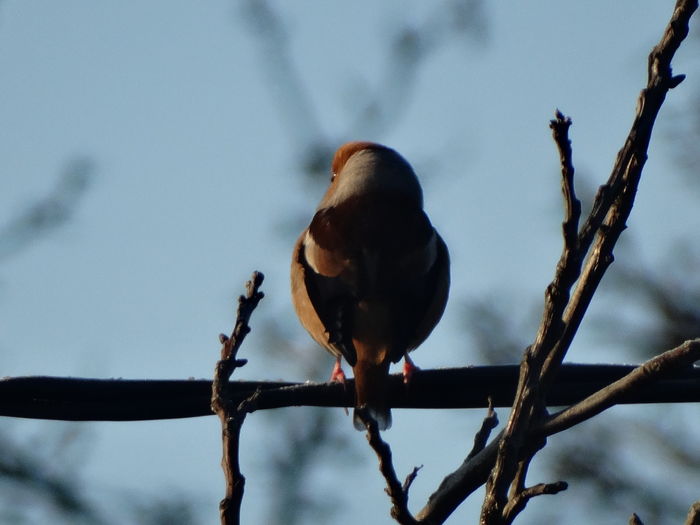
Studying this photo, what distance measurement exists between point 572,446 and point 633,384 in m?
9.46

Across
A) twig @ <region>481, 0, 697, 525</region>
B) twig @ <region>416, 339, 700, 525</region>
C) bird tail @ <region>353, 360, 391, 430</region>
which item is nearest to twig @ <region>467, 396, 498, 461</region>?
twig @ <region>416, 339, 700, 525</region>

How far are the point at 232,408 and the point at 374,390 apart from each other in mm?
2365

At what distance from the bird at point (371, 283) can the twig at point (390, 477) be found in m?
2.29

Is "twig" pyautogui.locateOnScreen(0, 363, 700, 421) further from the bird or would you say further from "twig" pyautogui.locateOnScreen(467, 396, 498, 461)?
the bird

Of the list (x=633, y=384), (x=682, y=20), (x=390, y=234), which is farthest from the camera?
(x=390, y=234)

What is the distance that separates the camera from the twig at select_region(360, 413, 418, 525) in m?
2.90

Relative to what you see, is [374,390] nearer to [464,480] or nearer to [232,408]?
[464,480]

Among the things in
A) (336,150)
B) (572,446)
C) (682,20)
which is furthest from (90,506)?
(572,446)

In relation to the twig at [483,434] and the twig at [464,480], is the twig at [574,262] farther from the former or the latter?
the twig at [483,434]

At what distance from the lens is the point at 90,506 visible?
23.1 ft

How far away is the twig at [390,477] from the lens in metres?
2.90

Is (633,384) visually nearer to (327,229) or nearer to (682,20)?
(682,20)

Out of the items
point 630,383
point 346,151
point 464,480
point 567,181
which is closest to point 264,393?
point 464,480

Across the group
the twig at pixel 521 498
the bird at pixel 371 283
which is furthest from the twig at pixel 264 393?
the bird at pixel 371 283
